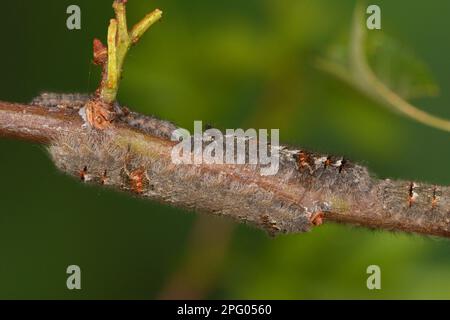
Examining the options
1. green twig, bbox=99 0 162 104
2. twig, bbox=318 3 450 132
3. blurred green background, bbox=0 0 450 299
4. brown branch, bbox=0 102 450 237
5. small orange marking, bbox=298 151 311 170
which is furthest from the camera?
blurred green background, bbox=0 0 450 299

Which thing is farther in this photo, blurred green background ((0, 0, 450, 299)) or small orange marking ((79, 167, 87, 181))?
blurred green background ((0, 0, 450, 299))

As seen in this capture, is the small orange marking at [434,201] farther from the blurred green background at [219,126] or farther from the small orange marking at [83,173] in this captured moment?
the small orange marking at [83,173]

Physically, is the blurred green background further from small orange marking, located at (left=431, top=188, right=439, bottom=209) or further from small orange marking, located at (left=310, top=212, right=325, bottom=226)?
small orange marking, located at (left=310, top=212, right=325, bottom=226)

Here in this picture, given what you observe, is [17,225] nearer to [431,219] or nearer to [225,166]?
[225,166]

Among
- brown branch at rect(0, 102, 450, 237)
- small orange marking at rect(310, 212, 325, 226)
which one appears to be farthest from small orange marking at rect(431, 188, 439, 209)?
small orange marking at rect(310, 212, 325, 226)

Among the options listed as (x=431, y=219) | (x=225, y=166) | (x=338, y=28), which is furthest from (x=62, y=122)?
(x=338, y=28)

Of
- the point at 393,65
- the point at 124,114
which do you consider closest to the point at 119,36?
the point at 124,114
